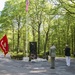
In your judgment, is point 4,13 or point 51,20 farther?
point 4,13

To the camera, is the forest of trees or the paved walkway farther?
the forest of trees

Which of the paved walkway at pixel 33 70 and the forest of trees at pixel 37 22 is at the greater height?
the forest of trees at pixel 37 22

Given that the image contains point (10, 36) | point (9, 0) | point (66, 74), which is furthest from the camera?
point (10, 36)

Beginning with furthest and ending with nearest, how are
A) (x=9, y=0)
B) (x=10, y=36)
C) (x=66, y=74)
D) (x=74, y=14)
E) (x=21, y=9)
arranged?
(x=10, y=36) < (x=9, y=0) < (x=21, y=9) < (x=74, y=14) < (x=66, y=74)

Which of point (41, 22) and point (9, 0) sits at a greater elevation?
point (9, 0)

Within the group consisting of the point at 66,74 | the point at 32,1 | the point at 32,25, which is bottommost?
the point at 66,74

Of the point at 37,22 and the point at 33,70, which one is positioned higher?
the point at 37,22

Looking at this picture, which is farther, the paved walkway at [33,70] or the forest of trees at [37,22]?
the forest of trees at [37,22]

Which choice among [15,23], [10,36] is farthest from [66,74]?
[10,36]

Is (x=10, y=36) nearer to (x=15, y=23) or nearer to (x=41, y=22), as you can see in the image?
(x=15, y=23)

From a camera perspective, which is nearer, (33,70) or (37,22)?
(33,70)

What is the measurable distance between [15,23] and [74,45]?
1431 centimetres

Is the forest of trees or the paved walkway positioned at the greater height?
the forest of trees

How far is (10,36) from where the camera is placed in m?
76.2
